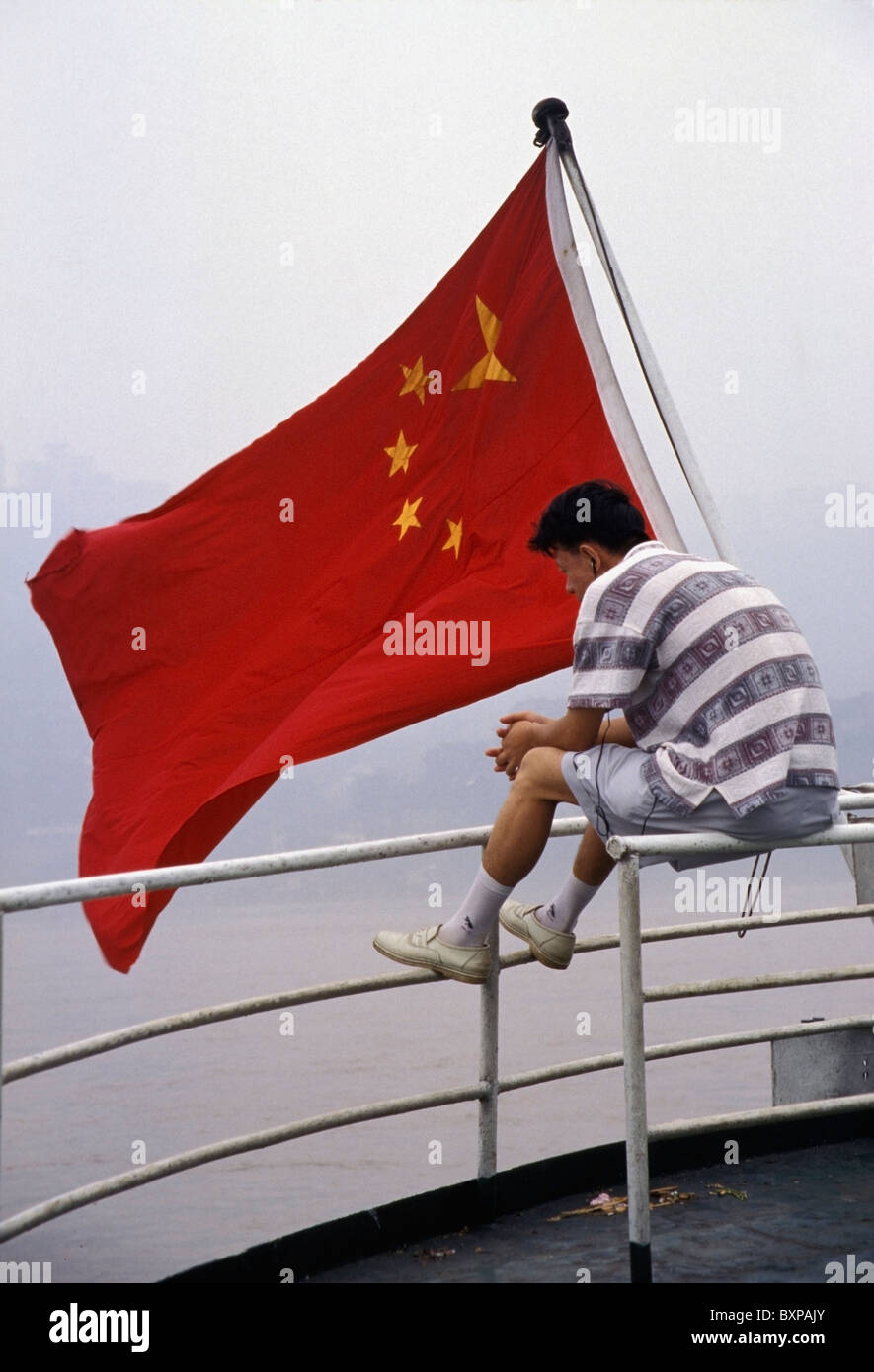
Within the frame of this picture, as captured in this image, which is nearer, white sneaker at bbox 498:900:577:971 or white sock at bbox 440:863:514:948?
white sock at bbox 440:863:514:948

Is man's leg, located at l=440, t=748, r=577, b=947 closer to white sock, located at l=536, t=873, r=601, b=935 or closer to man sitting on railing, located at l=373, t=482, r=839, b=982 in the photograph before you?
man sitting on railing, located at l=373, t=482, r=839, b=982

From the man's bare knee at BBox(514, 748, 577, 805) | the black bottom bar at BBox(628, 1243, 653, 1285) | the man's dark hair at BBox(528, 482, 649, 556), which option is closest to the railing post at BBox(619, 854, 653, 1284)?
the black bottom bar at BBox(628, 1243, 653, 1285)

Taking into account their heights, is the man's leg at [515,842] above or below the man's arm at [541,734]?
below

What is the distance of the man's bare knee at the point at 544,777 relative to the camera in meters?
2.70

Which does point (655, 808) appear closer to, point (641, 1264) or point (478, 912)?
point (478, 912)

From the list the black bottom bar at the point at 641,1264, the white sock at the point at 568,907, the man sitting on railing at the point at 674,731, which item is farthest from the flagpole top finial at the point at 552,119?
the black bottom bar at the point at 641,1264

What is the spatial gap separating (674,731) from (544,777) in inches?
10.2

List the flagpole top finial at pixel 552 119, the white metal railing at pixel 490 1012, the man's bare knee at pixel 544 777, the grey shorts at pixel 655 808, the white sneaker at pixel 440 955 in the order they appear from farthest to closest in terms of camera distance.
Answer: the flagpole top finial at pixel 552 119 < the white sneaker at pixel 440 955 < the man's bare knee at pixel 544 777 < the grey shorts at pixel 655 808 < the white metal railing at pixel 490 1012

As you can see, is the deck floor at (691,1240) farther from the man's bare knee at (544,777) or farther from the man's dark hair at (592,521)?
the man's dark hair at (592,521)

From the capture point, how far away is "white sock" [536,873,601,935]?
2.94 metres

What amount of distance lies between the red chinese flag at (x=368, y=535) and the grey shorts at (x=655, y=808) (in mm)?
914

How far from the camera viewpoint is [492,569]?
384 centimetres
